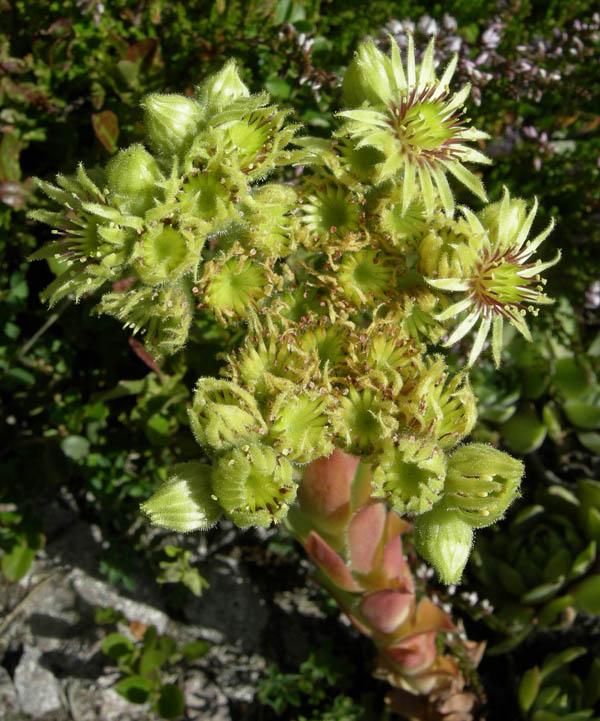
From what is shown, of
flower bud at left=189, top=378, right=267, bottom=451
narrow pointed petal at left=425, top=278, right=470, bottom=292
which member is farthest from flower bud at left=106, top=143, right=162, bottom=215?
narrow pointed petal at left=425, top=278, right=470, bottom=292

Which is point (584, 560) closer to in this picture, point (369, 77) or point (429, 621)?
point (429, 621)

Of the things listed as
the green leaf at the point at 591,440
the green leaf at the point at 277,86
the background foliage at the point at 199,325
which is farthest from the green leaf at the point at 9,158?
the green leaf at the point at 591,440

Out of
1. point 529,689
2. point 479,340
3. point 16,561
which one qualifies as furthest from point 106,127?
point 529,689

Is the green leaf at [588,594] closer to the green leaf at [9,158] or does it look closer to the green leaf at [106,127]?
the green leaf at [106,127]

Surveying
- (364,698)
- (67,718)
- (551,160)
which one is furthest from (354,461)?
(67,718)

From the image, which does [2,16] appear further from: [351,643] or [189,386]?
[351,643]
